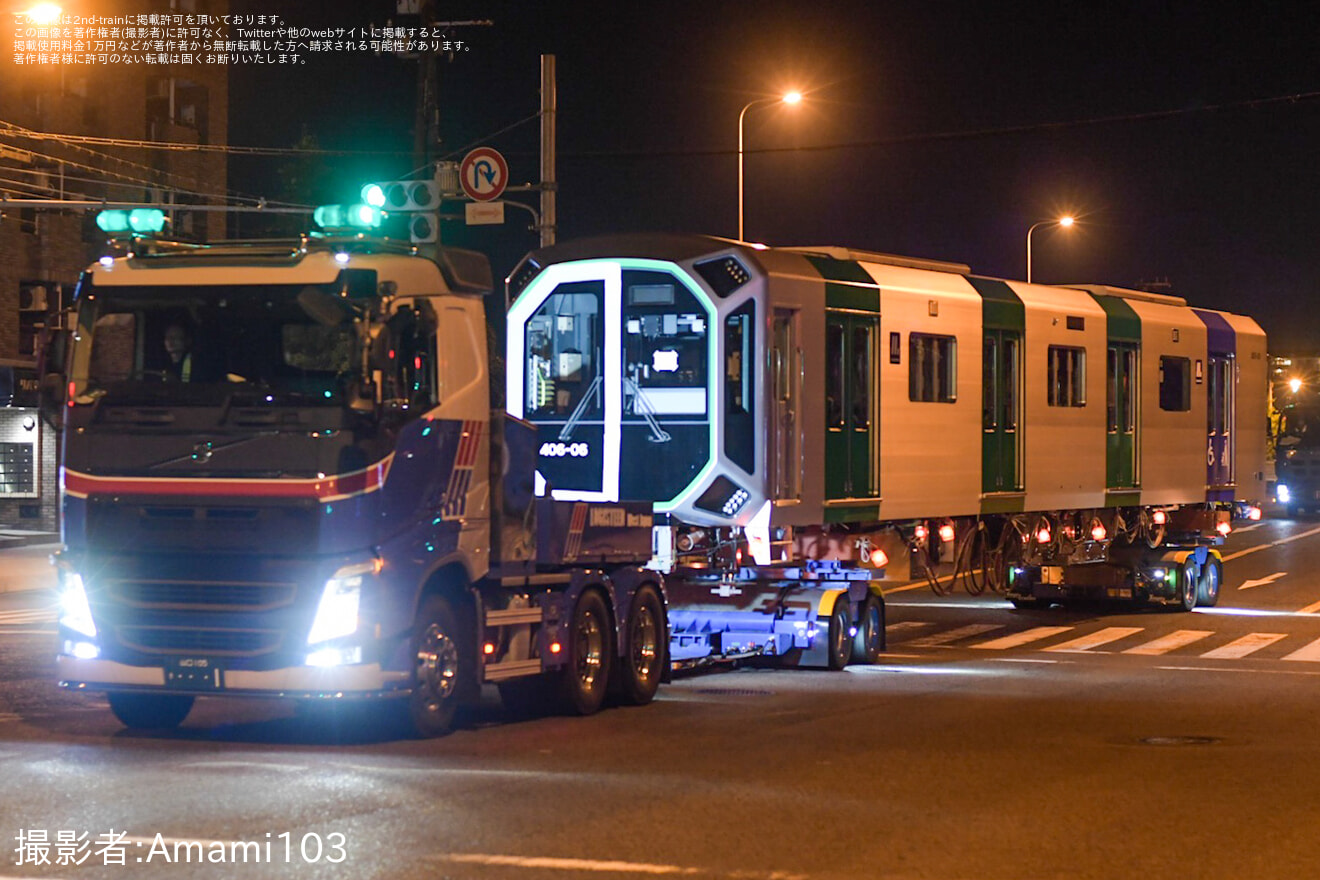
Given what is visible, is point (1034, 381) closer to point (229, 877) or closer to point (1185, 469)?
point (1185, 469)

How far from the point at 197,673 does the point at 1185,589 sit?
66.8 ft

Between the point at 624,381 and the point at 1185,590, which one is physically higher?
the point at 624,381

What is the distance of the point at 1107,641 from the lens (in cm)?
2516

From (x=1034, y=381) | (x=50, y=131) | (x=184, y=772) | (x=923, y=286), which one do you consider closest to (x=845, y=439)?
(x=923, y=286)

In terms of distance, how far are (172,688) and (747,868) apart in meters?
5.39

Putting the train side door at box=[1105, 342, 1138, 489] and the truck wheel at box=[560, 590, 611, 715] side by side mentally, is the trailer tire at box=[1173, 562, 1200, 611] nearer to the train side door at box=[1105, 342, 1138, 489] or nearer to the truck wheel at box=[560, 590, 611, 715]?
the train side door at box=[1105, 342, 1138, 489]

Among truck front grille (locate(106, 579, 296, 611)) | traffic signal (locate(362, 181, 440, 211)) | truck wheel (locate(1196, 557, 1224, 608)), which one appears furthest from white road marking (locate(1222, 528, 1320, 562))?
truck front grille (locate(106, 579, 296, 611))

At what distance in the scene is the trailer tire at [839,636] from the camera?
2058 centimetres

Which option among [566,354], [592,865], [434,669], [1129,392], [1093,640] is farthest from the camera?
[1129,392]

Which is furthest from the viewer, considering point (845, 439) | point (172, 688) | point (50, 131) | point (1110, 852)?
point (50, 131)

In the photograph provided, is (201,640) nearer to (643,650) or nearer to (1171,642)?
(643,650)

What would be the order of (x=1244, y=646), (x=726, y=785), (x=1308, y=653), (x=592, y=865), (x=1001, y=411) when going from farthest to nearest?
(x=1001, y=411)
(x=1244, y=646)
(x=1308, y=653)
(x=726, y=785)
(x=592, y=865)

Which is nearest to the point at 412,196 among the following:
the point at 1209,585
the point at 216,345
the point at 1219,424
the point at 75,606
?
the point at 1219,424

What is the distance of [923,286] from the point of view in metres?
22.9
